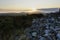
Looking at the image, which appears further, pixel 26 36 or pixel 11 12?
pixel 11 12

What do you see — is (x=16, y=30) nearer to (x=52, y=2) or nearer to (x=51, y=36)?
(x=51, y=36)

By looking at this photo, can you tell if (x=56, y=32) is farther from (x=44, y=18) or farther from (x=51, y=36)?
(x=44, y=18)

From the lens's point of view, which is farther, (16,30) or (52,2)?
(52,2)

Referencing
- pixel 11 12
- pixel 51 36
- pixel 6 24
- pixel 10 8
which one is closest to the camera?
pixel 51 36

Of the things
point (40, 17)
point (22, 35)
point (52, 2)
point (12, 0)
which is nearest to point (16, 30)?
point (22, 35)

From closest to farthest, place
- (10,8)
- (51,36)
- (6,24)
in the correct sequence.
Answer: (51,36) < (6,24) < (10,8)

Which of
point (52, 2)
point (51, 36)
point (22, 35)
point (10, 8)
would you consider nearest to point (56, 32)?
point (51, 36)

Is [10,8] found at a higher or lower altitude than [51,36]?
higher

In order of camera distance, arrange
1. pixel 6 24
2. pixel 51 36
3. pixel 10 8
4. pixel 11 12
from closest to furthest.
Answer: pixel 51 36, pixel 6 24, pixel 11 12, pixel 10 8

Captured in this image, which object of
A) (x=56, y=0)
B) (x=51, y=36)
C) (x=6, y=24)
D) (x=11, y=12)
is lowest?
(x=51, y=36)
